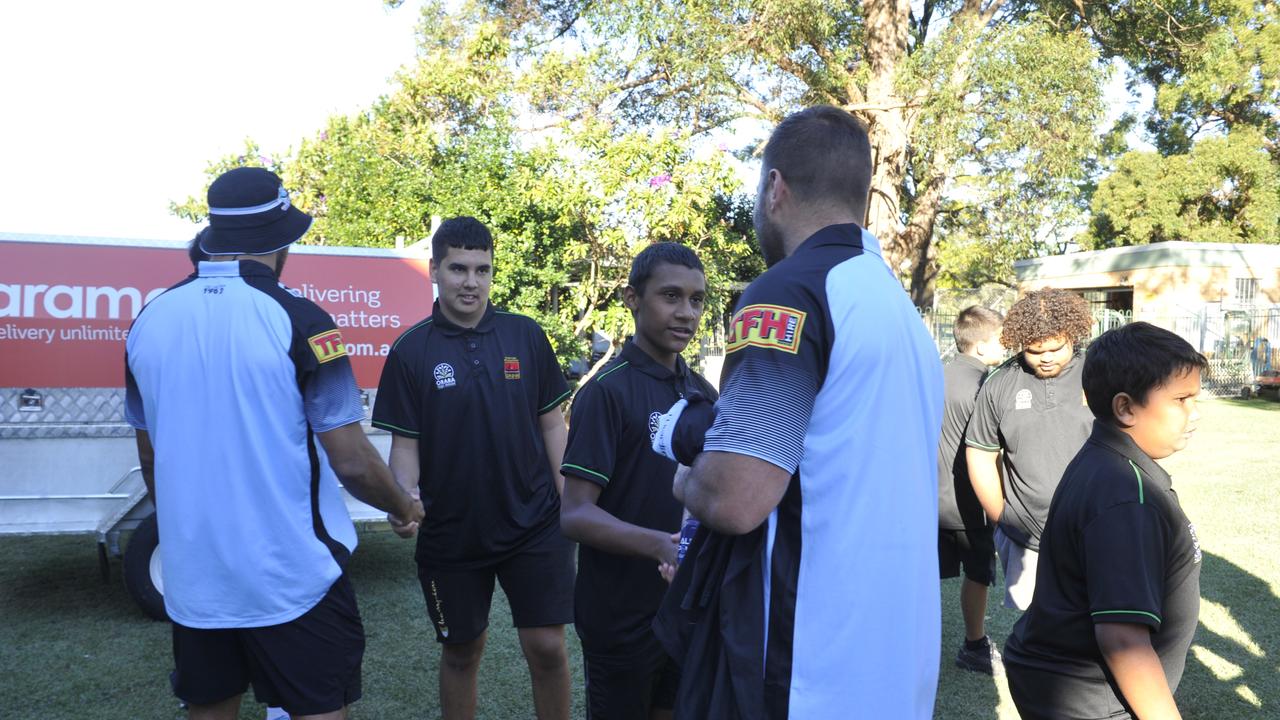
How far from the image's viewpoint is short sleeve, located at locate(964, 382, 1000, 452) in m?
4.50

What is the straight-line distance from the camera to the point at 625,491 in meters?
3.11

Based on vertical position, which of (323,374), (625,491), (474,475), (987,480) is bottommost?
(987,480)

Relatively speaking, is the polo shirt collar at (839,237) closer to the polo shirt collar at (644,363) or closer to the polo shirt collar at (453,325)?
the polo shirt collar at (644,363)

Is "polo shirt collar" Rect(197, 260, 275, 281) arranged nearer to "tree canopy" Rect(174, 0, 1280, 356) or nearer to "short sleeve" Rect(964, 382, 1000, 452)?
"short sleeve" Rect(964, 382, 1000, 452)

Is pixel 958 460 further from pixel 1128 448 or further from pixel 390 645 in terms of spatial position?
pixel 390 645

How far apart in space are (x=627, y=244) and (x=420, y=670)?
8573 millimetres

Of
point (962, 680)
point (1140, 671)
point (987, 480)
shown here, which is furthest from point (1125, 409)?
point (962, 680)

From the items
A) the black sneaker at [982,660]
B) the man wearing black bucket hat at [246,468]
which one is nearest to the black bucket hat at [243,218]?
the man wearing black bucket hat at [246,468]

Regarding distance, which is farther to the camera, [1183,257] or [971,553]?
[1183,257]

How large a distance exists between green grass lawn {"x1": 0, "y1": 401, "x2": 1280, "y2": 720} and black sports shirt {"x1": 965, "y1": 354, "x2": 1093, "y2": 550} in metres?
0.99

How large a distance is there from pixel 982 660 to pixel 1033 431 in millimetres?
1416

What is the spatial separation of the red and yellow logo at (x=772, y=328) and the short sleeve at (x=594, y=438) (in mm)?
1270

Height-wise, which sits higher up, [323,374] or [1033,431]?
[323,374]

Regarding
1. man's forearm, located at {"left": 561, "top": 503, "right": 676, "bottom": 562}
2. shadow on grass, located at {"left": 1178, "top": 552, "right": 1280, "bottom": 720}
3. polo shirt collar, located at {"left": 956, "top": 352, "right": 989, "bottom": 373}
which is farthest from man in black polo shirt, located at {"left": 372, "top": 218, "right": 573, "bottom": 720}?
shadow on grass, located at {"left": 1178, "top": 552, "right": 1280, "bottom": 720}
